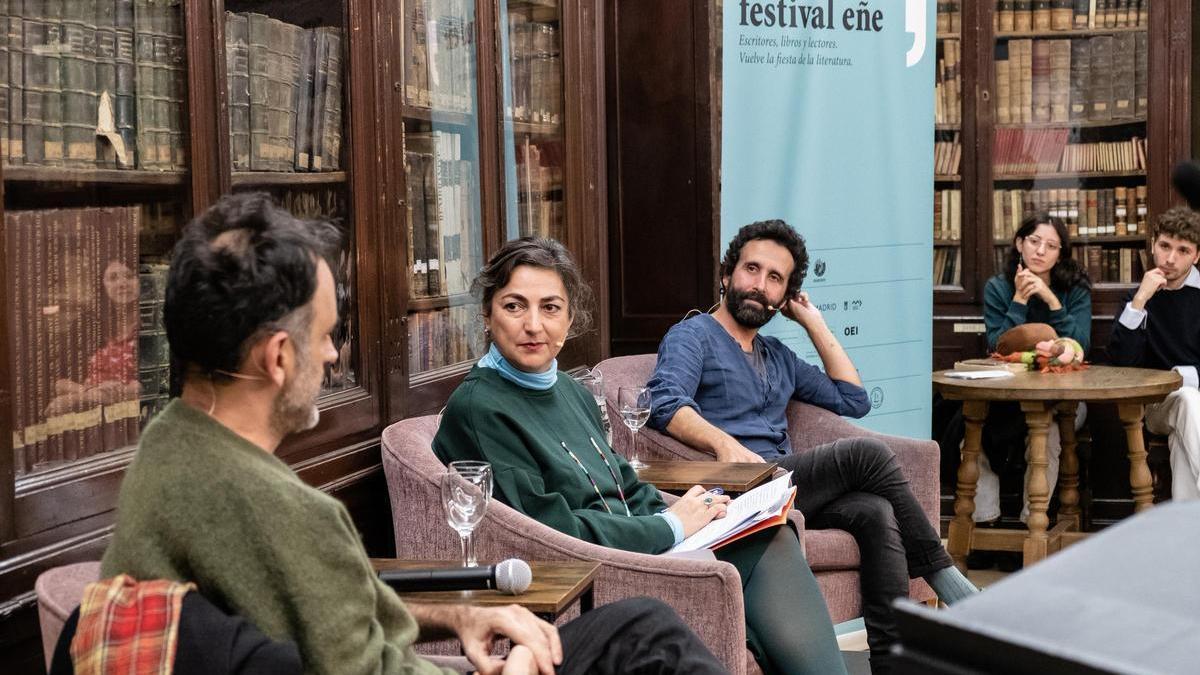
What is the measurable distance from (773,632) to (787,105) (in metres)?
1.95

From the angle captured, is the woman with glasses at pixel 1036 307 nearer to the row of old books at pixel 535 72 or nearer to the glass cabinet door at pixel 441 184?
the row of old books at pixel 535 72

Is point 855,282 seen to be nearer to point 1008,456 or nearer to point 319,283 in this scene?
point 1008,456

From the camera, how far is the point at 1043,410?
4535 mm

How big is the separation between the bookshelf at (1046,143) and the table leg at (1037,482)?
0.92 metres

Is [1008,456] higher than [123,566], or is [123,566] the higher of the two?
[123,566]

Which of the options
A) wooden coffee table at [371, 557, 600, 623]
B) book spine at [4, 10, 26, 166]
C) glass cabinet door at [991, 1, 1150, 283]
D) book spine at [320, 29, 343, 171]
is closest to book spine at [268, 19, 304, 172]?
book spine at [320, 29, 343, 171]

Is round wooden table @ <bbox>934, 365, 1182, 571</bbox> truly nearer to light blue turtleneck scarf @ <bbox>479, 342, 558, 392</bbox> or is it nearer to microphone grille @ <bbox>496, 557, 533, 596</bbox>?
light blue turtleneck scarf @ <bbox>479, 342, 558, 392</bbox>

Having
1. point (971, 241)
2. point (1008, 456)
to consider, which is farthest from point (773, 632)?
point (971, 241)

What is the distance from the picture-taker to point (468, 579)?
199cm

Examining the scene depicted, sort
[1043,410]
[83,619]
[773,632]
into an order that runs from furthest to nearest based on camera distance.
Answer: [1043,410]
[773,632]
[83,619]

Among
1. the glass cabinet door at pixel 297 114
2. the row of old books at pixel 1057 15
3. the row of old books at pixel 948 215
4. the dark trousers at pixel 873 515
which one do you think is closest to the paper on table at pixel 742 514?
the dark trousers at pixel 873 515

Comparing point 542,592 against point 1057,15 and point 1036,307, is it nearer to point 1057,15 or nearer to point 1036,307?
Answer: point 1036,307

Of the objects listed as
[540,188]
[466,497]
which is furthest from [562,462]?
[540,188]

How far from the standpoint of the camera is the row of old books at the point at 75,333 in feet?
6.48
